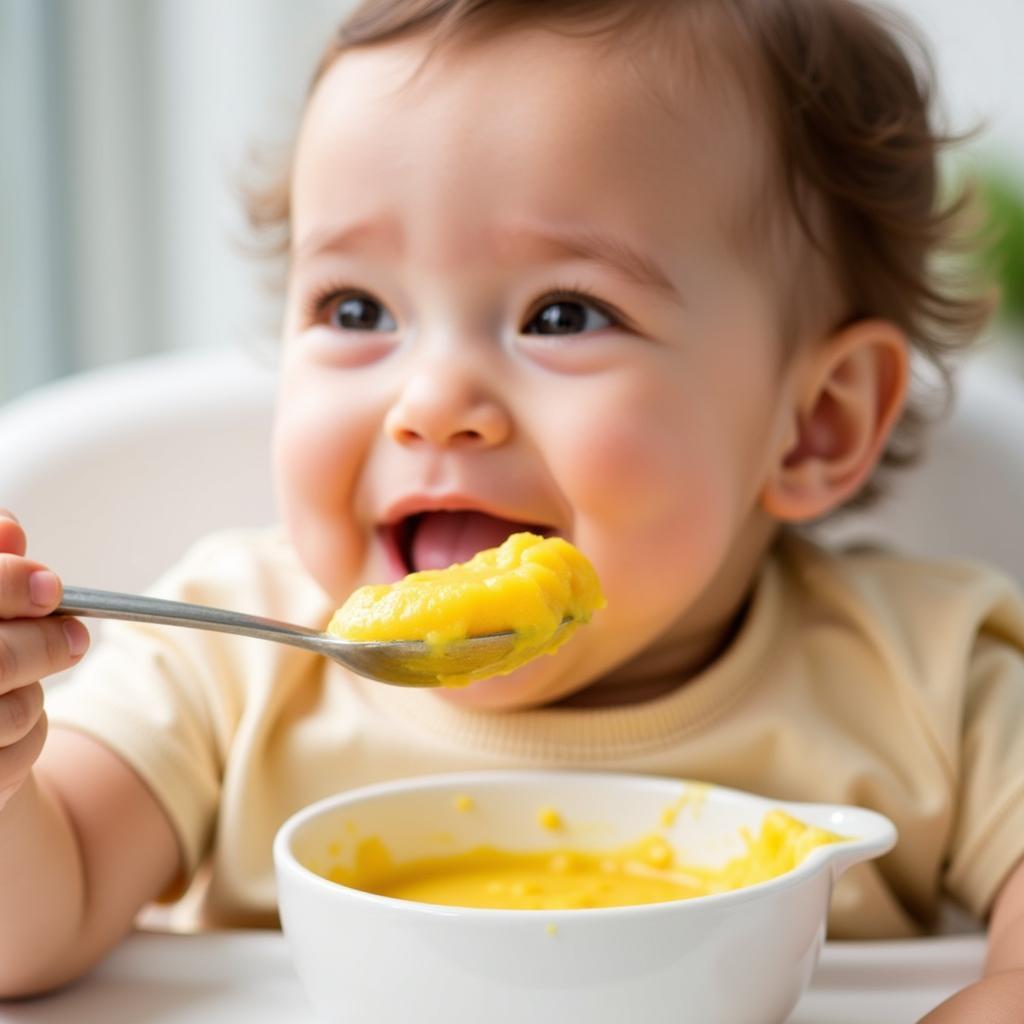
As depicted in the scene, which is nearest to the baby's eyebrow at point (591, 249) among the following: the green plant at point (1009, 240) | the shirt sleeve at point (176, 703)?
the shirt sleeve at point (176, 703)

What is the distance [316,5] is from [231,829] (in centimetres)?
180

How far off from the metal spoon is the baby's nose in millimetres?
166

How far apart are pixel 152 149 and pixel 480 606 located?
73.7 inches

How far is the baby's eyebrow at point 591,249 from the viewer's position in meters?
0.93

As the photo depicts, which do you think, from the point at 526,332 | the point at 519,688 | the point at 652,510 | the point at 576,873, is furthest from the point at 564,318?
the point at 576,873

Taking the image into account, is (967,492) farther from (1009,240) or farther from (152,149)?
(152,149)

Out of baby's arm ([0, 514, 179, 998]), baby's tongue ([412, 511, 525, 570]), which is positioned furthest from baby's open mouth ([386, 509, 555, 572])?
baby's arm ([0, 514, 179, 998])

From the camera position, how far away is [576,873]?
0.85m

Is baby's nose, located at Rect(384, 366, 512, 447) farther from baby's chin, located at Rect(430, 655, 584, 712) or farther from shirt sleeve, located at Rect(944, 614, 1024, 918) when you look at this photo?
shirt sleeve, located at Rect(944, 614, 1024, 918)

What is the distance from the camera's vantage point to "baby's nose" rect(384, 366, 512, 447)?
904 mm

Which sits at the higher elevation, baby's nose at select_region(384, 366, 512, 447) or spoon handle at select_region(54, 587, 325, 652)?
baby's nose at select_region(384, 366, 512, 447)

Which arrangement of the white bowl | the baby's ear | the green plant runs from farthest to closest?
the green plant
the baby's ear
the white bowl

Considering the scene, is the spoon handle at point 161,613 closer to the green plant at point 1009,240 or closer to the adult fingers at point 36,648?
the adult fingers at point 36,648

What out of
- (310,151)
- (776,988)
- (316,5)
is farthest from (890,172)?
(316,5)
